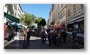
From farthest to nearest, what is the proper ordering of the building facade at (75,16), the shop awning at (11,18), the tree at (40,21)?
the tree at (40,21)
the building facade at (75,16)
the shop awning at (11,18)

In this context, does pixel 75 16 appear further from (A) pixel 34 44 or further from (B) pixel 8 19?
(B) pixel 8 19

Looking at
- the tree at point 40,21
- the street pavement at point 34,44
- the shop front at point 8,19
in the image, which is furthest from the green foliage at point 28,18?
the street pavement at point 34,44

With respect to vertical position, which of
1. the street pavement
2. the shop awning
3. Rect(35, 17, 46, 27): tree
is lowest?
the street pavement

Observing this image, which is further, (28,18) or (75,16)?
(28,18)

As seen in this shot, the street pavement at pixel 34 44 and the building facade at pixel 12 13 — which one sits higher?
the building facade at pixel 12 13

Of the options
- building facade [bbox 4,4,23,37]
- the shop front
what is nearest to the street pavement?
the shop front

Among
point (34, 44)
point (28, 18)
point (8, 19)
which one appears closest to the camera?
point (8, 19)

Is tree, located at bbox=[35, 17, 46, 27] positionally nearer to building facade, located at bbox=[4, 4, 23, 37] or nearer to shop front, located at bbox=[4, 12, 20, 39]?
building facade, located at bbox=[4, 4, 23, 37]

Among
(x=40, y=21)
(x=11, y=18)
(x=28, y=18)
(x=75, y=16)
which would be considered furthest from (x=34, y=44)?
(x=75, y=16)

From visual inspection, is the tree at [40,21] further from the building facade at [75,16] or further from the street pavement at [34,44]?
the building facade at [75,16]

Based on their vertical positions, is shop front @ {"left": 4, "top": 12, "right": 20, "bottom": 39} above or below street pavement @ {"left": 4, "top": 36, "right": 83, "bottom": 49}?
above

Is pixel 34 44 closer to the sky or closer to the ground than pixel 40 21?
closer to the ground

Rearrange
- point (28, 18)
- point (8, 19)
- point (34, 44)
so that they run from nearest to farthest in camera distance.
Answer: point (8, 19) → point (34, 44) → point (28, 18)
